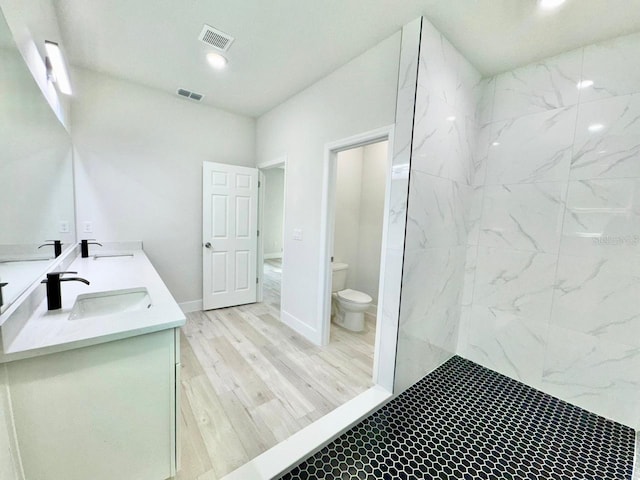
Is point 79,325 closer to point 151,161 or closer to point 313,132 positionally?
point 313,132

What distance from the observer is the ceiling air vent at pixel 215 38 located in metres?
1.90

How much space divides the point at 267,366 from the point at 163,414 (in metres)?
1.16

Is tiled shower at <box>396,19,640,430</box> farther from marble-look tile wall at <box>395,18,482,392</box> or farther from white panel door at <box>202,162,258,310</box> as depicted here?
white panel door at <box>202,162,258,310</box>

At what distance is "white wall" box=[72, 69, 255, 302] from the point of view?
261 cm

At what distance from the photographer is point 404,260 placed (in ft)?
5.86

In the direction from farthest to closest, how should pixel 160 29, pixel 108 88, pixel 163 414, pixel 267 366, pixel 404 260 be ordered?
1. pixel 108 88
2. pixel 267 366
3. pixel 160 29
4. pixel 404 260
5. pixel 163 414

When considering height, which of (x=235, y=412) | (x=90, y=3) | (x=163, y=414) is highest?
(x=90, y=3)

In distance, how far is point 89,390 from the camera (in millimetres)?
973

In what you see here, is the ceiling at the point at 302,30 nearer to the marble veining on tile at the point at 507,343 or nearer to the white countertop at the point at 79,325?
the white countertop at the point at 79,325

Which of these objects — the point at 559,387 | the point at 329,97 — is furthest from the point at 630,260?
the point at 329,97

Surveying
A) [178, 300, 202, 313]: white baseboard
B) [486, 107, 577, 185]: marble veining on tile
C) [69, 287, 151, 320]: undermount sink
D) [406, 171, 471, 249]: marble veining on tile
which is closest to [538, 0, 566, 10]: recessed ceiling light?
[486, 107, 577, 185]: marble veining on tile

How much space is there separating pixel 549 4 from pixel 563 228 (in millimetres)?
1416

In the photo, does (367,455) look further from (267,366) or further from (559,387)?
(559,387)

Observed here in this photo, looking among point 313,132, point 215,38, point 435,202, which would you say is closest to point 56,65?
point 215,38
